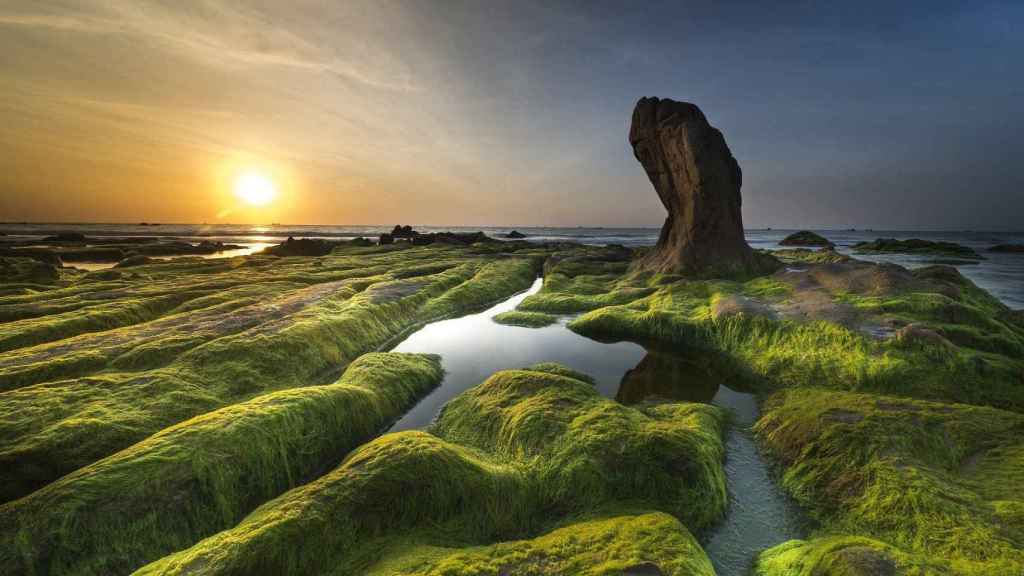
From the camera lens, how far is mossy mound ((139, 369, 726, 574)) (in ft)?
16.5

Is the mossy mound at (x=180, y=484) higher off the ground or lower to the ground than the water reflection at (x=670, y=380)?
higher

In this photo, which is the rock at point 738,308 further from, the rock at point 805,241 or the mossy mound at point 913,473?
the rock at point 805,241

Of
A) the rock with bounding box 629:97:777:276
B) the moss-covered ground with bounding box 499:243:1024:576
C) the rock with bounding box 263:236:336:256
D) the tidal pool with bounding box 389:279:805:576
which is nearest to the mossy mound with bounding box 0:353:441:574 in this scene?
the tidal pool with bounding box 389:279:805:576

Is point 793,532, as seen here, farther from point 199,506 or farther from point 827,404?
point 199,506

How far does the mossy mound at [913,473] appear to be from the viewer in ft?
17.8

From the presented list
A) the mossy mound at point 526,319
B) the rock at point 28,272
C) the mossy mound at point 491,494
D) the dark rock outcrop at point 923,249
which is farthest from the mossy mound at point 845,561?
the dark rock outcrop at point 923,249

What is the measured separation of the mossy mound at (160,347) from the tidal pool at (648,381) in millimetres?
3258

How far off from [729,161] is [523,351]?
21.5 metres

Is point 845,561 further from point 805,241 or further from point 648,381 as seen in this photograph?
point 805,241

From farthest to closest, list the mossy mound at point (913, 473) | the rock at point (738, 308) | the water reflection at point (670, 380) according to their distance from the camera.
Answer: the rock at point (738, 308) → the water reflection at point (670, 380) → the mossy mound at point (913, 473)

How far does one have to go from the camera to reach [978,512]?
5.74 meters

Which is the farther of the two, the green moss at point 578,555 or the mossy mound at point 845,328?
the mossy mound at point 845,328

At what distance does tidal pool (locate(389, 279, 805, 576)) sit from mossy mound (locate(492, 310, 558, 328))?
55cm

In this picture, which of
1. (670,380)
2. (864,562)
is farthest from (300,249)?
(864,562)
